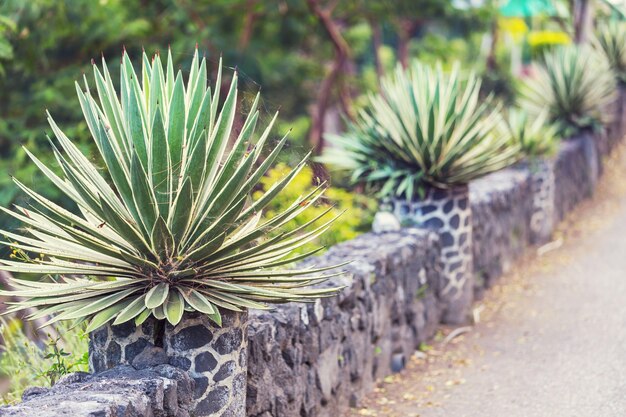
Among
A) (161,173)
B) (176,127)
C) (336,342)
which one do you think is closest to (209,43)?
(336,342)

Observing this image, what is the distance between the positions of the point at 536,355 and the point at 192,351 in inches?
157

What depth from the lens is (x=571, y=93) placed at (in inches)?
553

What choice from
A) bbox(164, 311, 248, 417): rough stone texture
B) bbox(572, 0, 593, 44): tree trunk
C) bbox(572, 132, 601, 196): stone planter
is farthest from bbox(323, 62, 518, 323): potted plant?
bbox(572, 0, 593, 44): tree trunk

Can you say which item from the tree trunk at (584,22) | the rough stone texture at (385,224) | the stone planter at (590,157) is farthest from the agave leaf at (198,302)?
the tree trunk at (584,22)

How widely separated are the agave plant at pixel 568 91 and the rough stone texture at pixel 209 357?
1027 cm

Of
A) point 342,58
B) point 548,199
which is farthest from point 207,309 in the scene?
point 342,58

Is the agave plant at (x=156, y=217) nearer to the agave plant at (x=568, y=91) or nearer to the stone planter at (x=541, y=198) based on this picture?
the stone planter at (x=541, y=198)

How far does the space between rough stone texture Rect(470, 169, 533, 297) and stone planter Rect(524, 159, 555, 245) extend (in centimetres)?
11

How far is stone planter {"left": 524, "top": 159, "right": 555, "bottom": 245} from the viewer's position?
11883mm

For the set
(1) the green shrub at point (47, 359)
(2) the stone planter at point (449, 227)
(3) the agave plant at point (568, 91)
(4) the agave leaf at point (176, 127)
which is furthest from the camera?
(3) the agave plant at point (568, 91)

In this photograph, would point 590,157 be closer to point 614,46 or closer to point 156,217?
point 614,46

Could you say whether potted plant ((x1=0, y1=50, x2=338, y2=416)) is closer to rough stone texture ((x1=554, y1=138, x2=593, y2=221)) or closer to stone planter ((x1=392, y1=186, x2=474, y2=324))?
stone planter ((x1=392, y1=186, x2=474, y2=324))

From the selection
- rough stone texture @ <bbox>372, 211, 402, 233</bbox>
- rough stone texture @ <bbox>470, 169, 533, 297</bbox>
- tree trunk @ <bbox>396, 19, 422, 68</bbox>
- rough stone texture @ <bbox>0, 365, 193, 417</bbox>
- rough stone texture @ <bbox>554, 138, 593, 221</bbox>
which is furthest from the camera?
tree trunk @ <bbox>396, 19, 422, 68</bbox>

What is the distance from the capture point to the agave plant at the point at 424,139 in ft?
27.3
